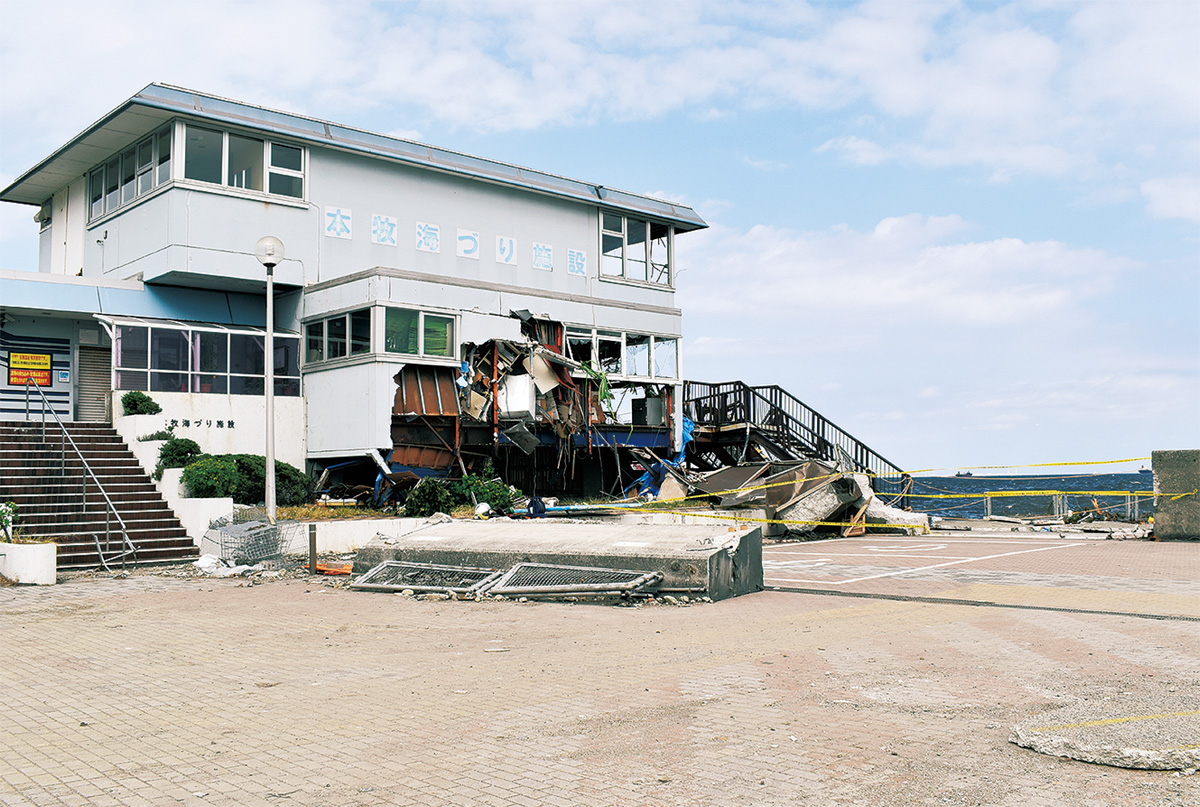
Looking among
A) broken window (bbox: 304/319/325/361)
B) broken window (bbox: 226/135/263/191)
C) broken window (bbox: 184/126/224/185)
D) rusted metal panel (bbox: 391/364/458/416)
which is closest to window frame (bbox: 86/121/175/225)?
broken window (bbox: 184/126/224/185)

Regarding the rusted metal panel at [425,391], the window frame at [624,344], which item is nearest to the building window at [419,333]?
the rusted metal panel at [425,391]

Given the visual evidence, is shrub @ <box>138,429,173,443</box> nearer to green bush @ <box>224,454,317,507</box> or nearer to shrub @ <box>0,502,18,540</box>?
green bush @ <box>224,454,317,507</box>

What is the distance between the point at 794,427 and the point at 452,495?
46.3ft

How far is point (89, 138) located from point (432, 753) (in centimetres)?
2475

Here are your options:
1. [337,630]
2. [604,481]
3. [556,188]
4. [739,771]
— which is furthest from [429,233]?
[739,771]

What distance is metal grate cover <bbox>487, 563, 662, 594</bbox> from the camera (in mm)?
11406

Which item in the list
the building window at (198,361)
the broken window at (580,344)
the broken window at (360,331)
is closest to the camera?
the building window at (198,361)

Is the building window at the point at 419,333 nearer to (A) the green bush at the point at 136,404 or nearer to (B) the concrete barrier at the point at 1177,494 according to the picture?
(A) the green bush at the point at 136,404

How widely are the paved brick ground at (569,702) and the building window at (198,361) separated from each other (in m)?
11.9

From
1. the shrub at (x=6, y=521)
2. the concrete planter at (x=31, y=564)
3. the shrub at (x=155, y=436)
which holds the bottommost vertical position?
the concrete planter at (x=31, y=564)

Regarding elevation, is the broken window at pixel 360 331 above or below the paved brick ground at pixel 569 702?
above

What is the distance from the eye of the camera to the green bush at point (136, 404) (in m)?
20.6

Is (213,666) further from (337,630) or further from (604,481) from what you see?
(604,481)

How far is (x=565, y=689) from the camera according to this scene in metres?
6.83
